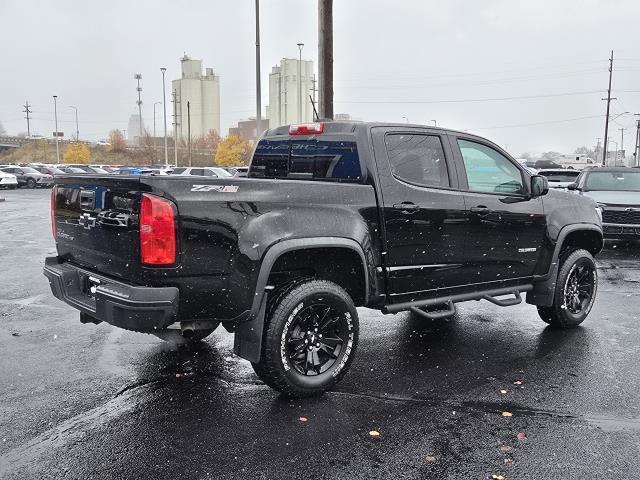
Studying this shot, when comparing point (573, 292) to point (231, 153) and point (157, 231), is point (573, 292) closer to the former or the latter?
point (157, 231)

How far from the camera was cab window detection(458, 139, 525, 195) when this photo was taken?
17.7ft

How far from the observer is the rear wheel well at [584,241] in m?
6.38

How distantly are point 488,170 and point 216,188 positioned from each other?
2.85m

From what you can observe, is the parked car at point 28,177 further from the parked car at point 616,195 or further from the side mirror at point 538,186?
the side mirror at point 538,186

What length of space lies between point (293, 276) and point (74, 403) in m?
1.79

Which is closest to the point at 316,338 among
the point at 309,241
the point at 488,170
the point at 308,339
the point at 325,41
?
the point at 308,339

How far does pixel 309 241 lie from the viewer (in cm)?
420

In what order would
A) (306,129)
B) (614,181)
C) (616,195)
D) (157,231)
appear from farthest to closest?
1. (614,181)
2. (616,195)
3. (306,129)
4. (157,231)

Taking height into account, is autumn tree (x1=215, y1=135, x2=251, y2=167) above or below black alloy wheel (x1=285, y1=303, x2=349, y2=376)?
above

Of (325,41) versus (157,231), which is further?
(325,41)

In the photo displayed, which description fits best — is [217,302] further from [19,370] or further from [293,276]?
[19,370]

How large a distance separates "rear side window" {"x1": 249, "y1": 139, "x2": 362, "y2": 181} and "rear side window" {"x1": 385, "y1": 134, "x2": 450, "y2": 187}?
0.33 meters

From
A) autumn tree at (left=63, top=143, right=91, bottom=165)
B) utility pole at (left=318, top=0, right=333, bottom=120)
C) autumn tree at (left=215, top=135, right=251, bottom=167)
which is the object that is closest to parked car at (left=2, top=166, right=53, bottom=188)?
autumn tree at (left=215, top=135, right=251, bottom=167)

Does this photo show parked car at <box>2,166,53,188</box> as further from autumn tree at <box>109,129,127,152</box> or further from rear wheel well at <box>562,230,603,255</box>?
autumn tree at <box>109,129,127,152</box>
